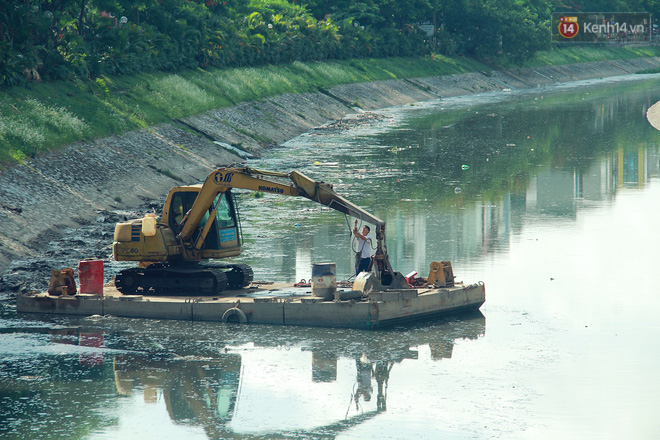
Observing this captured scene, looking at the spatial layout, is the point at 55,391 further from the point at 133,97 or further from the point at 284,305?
the point at 133,97

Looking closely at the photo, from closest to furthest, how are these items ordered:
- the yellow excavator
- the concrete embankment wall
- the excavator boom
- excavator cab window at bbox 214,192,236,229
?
the excavator boom, the yellow excavator, excavator cab window at bbox 214,192,236,229, the concrete embankment wall

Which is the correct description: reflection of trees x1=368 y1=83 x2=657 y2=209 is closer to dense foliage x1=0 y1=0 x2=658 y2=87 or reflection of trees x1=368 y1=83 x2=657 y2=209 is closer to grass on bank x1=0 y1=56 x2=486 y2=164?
grass on bank x1=0 y1=56 x2=486 y2=164

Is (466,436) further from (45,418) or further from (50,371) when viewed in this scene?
(50,371)

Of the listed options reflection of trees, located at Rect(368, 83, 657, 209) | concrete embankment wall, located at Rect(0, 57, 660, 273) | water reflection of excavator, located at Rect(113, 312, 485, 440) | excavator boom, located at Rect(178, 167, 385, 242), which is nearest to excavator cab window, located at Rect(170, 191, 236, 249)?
excavator boom, located at Rect(178, 167, 385, 242)

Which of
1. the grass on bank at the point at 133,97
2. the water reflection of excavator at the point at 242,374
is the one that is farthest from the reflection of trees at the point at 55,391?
the grass on bank at the point at 133,97

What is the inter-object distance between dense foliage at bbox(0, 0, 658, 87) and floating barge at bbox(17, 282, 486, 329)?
20493 mm

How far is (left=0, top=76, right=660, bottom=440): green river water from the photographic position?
15.9 m

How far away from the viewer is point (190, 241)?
23562mm

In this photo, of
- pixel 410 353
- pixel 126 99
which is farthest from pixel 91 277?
pixel 126 99

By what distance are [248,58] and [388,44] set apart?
30.5m

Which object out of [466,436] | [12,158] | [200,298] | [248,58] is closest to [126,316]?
[200,298]

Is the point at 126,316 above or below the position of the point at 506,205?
below

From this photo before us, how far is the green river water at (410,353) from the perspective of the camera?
15.9 metres

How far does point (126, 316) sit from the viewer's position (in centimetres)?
2283
